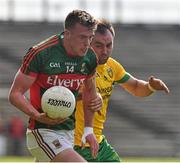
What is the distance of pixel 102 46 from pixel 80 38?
2.99ft

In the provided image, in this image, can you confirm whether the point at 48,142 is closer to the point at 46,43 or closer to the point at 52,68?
the point at 52,68

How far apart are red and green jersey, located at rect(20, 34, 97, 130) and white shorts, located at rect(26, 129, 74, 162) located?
0.05 meters

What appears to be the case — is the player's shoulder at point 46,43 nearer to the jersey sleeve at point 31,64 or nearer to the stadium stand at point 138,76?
the jersey sleeve at point 31,64

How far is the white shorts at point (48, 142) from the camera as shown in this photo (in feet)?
24.6

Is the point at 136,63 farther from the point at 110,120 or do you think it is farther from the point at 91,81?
the point at 91,81

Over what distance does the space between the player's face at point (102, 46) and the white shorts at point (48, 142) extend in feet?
3.11

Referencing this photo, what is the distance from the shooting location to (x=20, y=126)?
69.7 ft

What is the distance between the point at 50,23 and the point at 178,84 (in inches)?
211

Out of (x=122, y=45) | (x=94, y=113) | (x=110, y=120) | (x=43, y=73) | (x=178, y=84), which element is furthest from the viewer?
(x=122, y=45)

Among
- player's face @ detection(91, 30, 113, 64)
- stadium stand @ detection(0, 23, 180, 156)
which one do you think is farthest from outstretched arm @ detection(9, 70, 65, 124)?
stadium stand @ detection(0, 23, 180, 156)

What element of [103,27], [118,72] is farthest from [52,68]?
[118,72]

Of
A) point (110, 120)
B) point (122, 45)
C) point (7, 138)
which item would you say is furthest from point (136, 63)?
point (7, 138)

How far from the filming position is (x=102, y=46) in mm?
8250

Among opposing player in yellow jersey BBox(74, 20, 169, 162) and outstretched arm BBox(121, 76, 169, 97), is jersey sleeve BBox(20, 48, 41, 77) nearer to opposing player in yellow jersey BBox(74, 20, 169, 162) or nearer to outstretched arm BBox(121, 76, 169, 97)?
opposing player in yellow jersey BBox(74, 20, 169, 162)
